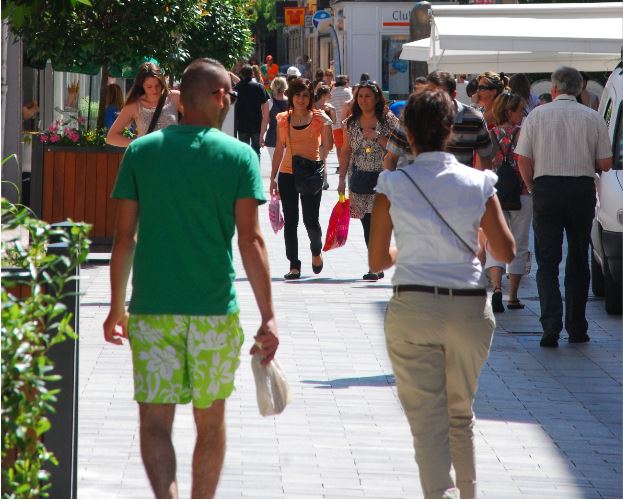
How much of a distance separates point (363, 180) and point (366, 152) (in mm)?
260

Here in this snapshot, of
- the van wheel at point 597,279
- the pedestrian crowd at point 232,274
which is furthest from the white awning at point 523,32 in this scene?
the pedestrian crowd at point 232,274

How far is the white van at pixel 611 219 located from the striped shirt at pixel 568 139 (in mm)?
568

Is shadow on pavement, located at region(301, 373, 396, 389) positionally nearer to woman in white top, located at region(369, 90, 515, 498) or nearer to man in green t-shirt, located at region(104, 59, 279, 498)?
woman in white top, located at region(369, 90, 515, 498)

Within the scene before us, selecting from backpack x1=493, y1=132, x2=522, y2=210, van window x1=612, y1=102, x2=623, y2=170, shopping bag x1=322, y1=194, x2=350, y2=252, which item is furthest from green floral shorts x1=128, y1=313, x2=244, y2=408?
shopping bag x1=322, y1=194, x2=350, y2=252

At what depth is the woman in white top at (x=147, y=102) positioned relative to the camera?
1012 cm

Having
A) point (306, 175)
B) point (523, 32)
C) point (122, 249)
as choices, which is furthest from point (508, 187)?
point (122, 249)

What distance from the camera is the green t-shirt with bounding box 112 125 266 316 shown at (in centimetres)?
458

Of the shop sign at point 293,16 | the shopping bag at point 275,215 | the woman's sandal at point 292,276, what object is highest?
the shop sign at point 293,16

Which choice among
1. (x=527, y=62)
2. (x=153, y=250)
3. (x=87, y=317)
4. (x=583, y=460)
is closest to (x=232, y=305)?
(x=153, y=250)

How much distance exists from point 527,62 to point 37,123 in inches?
256

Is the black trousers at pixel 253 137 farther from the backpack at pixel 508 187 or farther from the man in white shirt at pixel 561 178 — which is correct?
the man in white shirt at pixel 561 178

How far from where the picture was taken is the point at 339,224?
12273 mm

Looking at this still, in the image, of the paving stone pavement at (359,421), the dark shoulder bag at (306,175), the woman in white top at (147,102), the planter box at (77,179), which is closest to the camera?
the paving stone pavement at (359,421)

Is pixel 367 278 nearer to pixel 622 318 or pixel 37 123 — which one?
pixel 622 318
